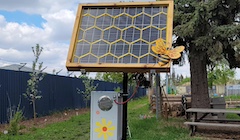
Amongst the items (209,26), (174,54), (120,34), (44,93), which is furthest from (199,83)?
(174,54)

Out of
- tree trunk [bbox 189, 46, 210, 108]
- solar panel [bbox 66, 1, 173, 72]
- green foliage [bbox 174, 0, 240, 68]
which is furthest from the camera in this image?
tree trunk [bbox 189, 46, 210, 108]

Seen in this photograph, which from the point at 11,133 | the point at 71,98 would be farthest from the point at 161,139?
the point at 71,98

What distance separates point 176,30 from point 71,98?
28.1 ft

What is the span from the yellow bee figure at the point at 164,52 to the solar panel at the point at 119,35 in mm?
57

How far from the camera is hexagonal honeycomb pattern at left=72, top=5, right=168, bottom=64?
3479 millimetres

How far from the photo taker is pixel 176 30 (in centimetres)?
839

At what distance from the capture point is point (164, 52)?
326 cm

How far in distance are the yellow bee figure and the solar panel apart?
6 cm

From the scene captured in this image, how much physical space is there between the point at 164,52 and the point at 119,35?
2.09 ft

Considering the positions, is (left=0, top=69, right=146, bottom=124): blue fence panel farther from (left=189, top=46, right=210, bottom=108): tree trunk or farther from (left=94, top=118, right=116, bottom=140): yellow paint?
(left=94, top=118, right=116, bottom=140): yellow paint

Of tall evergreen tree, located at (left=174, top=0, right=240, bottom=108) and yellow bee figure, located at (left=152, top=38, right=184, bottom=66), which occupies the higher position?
tall evergreen tree, located at (left=174, top=0, right=240, bottom=108)

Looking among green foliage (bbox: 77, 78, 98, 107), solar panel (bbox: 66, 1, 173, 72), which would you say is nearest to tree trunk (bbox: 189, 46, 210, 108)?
solar panel (bbox: 66, 1, 173, 72)

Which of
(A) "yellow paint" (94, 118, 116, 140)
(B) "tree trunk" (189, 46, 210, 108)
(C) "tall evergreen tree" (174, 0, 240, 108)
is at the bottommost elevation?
(A) "yellow paint" (94, 118, 116, 140)

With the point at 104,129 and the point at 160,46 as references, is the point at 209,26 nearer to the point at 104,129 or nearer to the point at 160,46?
the point at 160,46
